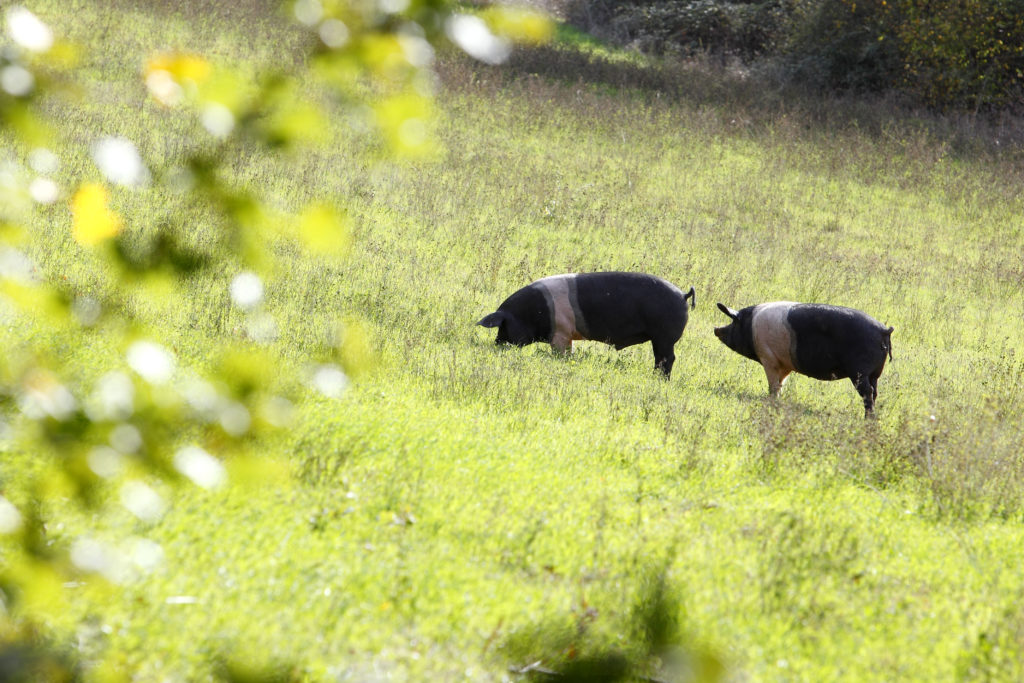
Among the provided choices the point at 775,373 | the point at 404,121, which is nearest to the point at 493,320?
the point at 775,373

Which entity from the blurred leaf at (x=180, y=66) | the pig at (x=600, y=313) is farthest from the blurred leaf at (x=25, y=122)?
the pig at (x=600, y=313)

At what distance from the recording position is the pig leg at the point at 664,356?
10938mm

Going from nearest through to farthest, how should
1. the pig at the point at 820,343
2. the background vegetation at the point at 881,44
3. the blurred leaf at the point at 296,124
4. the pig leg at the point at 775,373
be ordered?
the blurred leaf at the point at 296,124, the pig at the point at 820,343, the pig leg at the point at 775,373, the background vegetation at the point at 881,44

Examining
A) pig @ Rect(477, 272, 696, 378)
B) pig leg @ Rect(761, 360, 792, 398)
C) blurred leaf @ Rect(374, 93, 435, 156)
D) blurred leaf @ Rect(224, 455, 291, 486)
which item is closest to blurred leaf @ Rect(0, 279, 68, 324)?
blurred leaf @ Rect(224, 455, 291, 486)

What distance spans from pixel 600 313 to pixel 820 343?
2.21 m

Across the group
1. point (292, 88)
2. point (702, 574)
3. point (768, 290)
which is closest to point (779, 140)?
point (768, 290)

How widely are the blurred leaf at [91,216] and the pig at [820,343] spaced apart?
28.8ft

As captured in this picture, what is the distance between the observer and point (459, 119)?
21.9 meters

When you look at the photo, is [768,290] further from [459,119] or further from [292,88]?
[292,88]

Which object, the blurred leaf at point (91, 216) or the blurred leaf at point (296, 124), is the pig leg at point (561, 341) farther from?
the blurred leaf at point (91, 216)

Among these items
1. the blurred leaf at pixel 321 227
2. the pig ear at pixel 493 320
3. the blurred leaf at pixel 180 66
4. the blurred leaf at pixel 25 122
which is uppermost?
the blurred leaf at pixel 180 66

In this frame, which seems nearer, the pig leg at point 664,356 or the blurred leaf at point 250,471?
the blurred leaf at point 250,471

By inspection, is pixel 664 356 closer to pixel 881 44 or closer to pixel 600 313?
pixel 600 313

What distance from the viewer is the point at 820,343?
1025 centimetres
